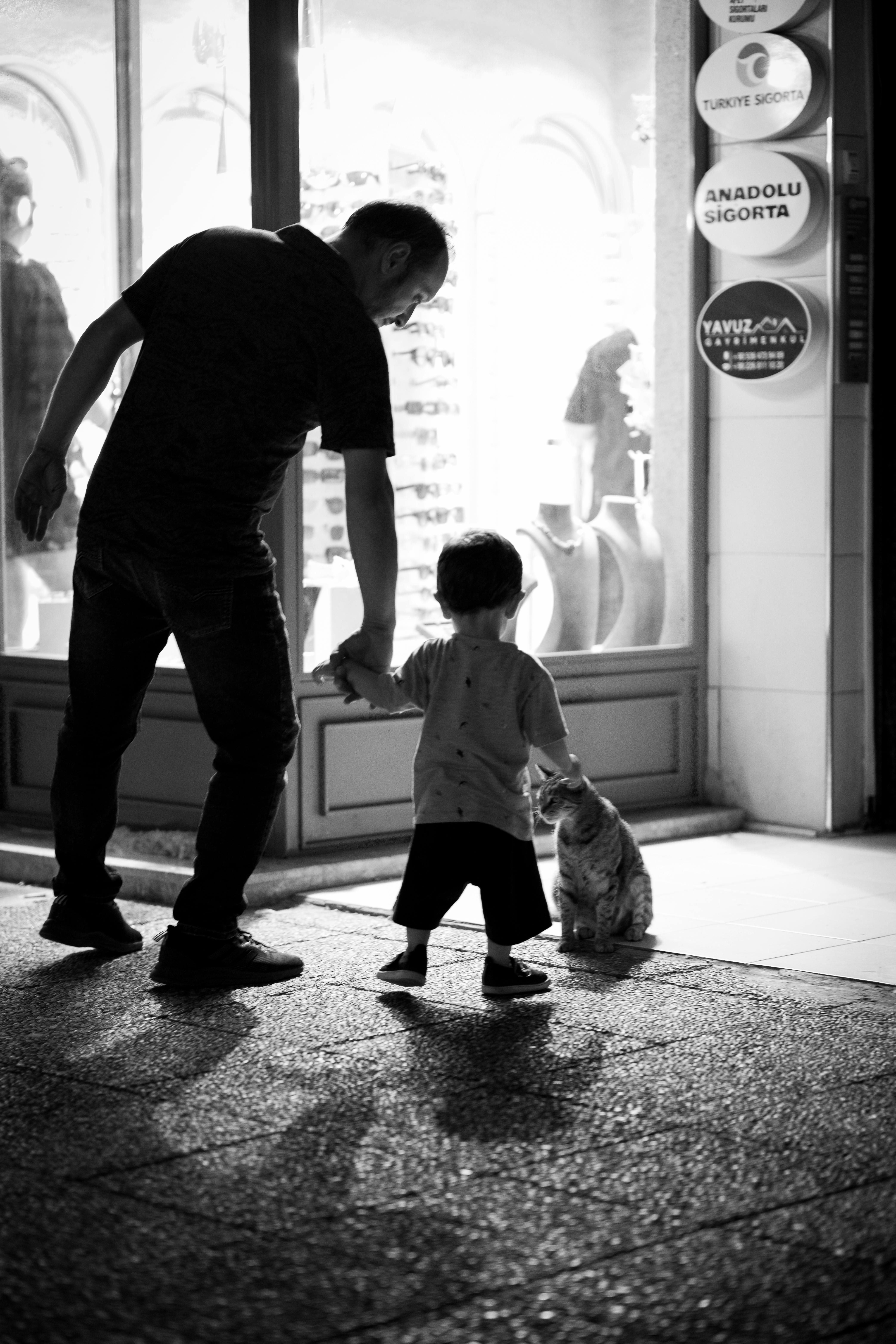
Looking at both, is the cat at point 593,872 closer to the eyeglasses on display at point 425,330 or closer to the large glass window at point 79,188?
the large glass window at point 79,188

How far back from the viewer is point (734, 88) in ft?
21.7

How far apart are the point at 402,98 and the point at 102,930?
10.3ft

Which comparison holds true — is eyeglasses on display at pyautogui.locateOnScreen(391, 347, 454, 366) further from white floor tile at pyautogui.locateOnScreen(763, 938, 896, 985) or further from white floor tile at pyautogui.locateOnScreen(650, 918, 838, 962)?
white floor tile at pyautogui.locateOnScreen(763, 938, 896, 985)

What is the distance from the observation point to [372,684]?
4.00 m

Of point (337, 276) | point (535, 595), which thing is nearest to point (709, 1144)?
point (337, 276)

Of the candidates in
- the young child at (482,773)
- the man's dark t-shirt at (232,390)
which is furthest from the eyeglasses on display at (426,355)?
the young child at (482,773)

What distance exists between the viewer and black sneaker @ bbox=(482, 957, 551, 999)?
13.5 feet

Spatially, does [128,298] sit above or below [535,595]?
above

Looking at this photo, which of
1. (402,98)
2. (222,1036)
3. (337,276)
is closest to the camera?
(222,1036)

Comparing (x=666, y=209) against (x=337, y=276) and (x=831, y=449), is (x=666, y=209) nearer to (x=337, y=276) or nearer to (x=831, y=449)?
(x=831, y=449)

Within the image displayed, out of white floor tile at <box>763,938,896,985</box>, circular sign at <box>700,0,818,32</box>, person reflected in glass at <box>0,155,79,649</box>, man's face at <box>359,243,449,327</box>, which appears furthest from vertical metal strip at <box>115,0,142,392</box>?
white floor tile at <box>763,938,896,985</box>

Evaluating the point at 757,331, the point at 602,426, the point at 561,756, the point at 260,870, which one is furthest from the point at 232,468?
the point at 757,331

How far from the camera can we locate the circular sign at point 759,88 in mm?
6434

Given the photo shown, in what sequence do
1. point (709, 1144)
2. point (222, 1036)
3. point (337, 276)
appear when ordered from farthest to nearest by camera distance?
1. point (337, 276)
2. point (222, 1036)
3. point (709, 1144)
